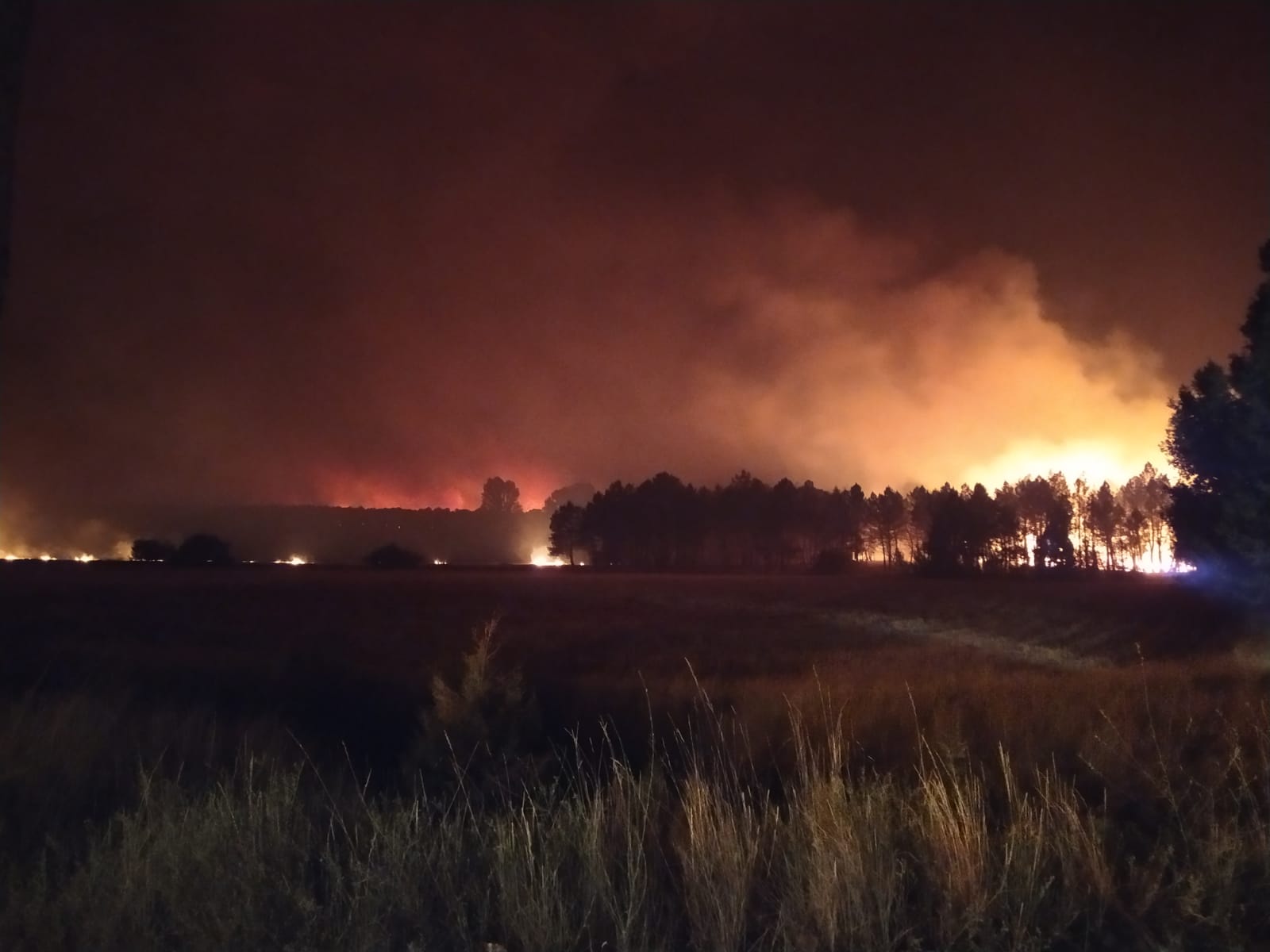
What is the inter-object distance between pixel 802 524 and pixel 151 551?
258 feet

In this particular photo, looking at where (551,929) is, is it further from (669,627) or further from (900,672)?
(669,627)

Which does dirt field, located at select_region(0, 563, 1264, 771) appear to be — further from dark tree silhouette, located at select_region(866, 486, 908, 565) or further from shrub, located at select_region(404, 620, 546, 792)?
dark tree silhouette, located at select_region(866, 486, 908, 565)

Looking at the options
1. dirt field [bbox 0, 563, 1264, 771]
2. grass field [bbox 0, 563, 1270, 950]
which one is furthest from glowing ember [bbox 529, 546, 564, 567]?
grass field [bbox 0, 563, 1270, 950]

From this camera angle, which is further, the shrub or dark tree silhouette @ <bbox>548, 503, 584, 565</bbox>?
dark tree silhouette @ <bbox>548, 503, 584, 565</bbox>

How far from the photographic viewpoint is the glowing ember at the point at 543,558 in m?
137

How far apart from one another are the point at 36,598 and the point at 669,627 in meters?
27.4

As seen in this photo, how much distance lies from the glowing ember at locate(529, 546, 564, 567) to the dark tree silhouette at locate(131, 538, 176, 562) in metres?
50.6

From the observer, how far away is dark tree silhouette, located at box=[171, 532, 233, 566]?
86.3m

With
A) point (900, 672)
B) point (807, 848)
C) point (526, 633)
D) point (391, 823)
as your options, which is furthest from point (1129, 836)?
point (526, 633)

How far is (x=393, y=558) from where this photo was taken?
98.1m

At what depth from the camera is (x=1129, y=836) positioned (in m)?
6.07

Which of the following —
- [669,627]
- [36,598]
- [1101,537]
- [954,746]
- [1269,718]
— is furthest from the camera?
[1101,537]

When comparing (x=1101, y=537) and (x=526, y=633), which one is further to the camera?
(x=1101, y=537)

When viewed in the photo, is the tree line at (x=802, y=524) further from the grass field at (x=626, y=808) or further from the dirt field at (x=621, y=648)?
the grass field at (x=626, y=808)
